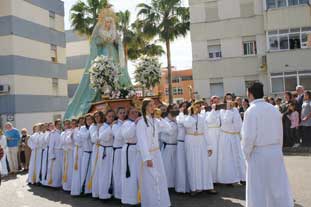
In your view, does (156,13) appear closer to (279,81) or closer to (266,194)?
(279,81)

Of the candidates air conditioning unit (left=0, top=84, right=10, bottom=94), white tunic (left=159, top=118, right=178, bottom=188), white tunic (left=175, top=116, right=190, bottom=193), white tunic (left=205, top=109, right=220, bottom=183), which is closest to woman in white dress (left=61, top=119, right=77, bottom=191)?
white tunic (left=159, top=118, right=178, bottom=188)

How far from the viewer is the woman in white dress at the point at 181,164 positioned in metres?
8.74

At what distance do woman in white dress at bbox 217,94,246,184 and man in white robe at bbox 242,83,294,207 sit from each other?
3.70m

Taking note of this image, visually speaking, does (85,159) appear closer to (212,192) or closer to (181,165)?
(181,165)

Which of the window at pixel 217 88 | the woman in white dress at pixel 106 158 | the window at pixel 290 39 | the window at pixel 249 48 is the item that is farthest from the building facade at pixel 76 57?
the woman in white dress at pixel 106 158

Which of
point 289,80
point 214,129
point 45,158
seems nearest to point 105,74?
point 45,158

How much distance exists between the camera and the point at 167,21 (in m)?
29.4

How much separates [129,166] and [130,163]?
6 cm

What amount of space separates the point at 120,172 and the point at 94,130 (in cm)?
128

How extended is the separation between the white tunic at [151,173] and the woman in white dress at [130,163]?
33cm

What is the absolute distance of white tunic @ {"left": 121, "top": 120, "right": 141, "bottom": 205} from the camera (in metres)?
7.64

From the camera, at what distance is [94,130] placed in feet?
29.9

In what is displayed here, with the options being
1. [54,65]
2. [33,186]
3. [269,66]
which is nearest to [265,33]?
[269,66]

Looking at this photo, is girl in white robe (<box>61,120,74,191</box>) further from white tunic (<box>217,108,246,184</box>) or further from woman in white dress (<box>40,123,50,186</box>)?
white tunic (<box>217,108,246,184</box>)
